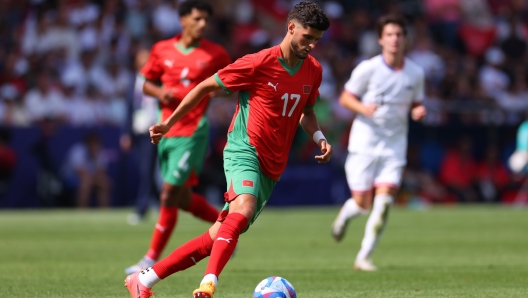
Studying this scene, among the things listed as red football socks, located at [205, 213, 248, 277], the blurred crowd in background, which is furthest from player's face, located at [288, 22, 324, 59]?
the blurred crowd in background

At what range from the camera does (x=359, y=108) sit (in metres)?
9.55

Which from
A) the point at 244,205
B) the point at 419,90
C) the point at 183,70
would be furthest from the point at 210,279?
the point at 419,90

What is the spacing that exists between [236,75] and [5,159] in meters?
13.3

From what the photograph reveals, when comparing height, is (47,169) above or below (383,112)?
below

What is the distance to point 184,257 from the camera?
6449 mm

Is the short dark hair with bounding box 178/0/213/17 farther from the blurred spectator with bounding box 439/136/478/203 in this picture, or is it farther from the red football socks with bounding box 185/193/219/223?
the blurred spectator with bounding box 439/136/478/203

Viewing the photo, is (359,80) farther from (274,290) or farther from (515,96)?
(515,96)

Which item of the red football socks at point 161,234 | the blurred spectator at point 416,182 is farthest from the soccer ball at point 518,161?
the red football socks at point 161,234

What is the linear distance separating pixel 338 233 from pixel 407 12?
17.6m

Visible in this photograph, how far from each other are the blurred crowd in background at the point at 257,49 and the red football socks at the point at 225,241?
517 inches

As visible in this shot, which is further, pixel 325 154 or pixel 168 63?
pixel 168 63

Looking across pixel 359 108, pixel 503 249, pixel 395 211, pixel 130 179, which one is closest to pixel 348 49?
pixel 395 211

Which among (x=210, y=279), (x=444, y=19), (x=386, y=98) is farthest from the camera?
(x=444, y=19)

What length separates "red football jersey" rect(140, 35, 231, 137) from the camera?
379 inches
